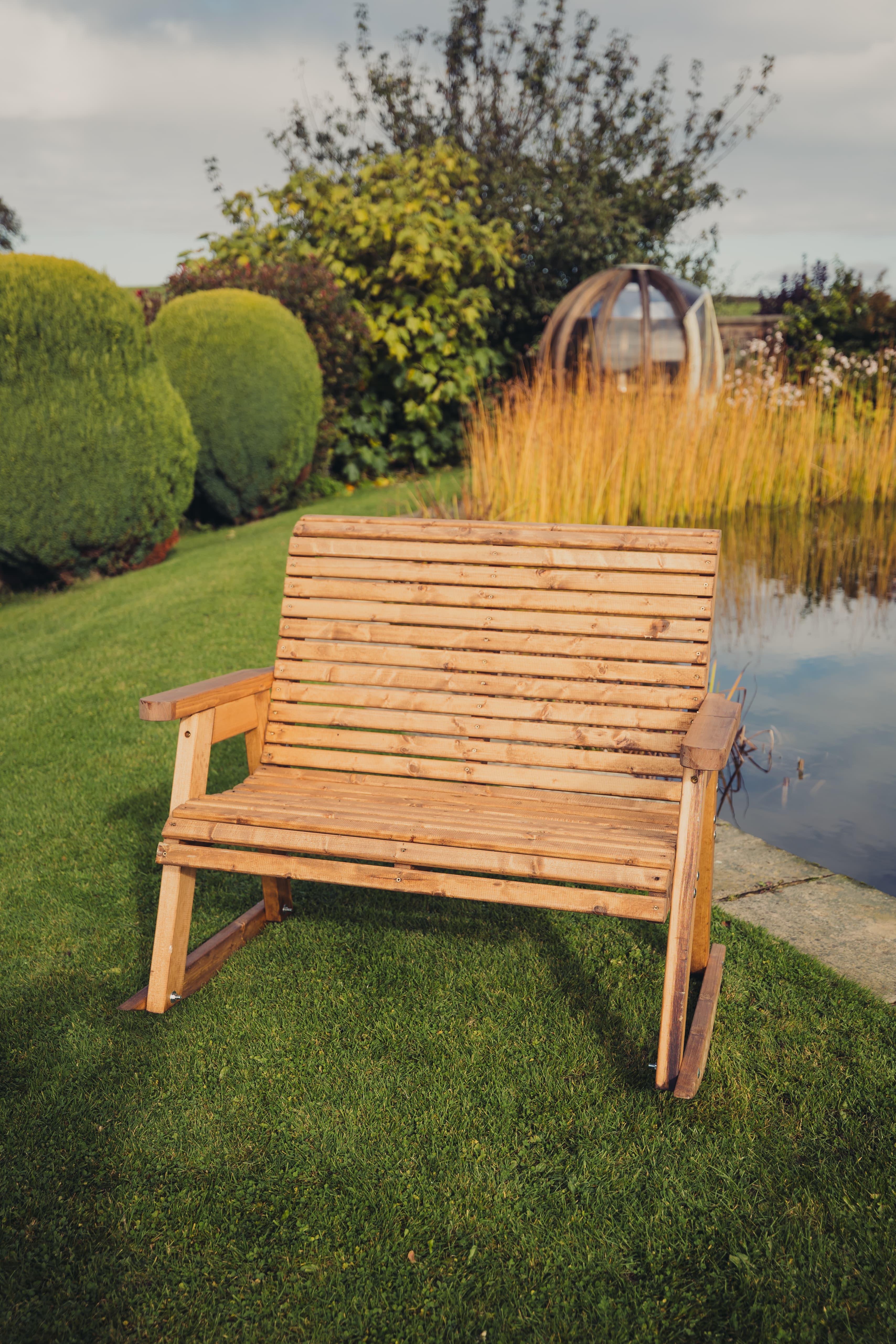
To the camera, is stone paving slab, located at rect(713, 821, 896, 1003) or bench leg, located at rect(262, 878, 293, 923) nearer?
stone paving slab, located at rect(713, 821, 896, 1003)

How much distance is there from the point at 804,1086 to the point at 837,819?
1790mm

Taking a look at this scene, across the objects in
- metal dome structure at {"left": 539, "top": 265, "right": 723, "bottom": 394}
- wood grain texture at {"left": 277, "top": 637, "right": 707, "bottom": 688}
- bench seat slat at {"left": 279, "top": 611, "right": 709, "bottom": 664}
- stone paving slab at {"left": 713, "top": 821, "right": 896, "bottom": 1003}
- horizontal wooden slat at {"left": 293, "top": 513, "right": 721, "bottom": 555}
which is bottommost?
stone paving slab at {"left": 713, "top": 821, "right": 896, "bottom": 1003}

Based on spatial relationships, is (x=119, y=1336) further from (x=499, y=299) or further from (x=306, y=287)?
(x=499, y=299)

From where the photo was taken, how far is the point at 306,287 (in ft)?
33.4

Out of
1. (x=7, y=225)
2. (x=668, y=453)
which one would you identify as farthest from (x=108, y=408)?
(x=7, y=225)

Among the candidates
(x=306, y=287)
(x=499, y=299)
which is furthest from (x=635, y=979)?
(x=499, y=299)

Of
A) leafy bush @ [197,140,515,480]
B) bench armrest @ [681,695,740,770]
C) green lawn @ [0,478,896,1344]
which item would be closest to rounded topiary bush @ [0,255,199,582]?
leafy bush @ [197,140,515,480]

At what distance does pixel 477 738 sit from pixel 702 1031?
3.21 ft

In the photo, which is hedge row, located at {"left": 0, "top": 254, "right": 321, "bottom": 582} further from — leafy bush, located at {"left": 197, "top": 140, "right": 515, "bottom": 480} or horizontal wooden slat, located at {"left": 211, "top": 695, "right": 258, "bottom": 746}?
horizontal wooden slat, located at {"left": 211, "top": 695, "right": 258, "bottom": 746}

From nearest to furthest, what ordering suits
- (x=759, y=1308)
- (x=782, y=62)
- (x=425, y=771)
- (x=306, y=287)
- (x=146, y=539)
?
(x=759, y=1308), (x=425, y=771), (x=146, y=539), (x=306, y=287), (x=782, y=62)

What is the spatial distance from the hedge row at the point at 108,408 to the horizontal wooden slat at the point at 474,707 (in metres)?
5.25

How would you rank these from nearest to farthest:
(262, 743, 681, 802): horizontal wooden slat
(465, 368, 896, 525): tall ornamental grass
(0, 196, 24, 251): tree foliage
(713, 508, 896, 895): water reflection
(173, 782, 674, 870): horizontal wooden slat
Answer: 1. (173, 782, 674, 870): horizontal wooden slat
2. (262, 743, 681, 802): horizontal wooden slat
3. (713, 508, 896, 895): water reflection
4. (465, 368, 896, 525): tall ornamental grass
5. (0, 196, 24, 251): tree foliage

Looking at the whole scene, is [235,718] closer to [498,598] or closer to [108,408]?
[498,598]

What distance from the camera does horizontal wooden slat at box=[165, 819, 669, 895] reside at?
6.91 ft
